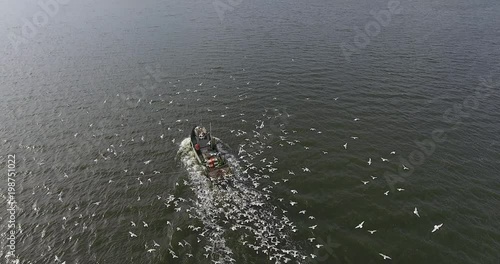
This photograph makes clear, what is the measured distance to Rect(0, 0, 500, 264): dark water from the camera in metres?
29.7

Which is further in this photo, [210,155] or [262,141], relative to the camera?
[262,141]

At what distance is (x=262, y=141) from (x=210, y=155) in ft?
28.4

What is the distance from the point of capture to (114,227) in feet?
105

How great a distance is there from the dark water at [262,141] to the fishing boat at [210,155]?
1761mm

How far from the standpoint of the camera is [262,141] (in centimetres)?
4306

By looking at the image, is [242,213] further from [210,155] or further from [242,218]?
[210,155]

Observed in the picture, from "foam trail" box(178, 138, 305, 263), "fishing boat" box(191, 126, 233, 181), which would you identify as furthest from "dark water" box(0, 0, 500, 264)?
"fishing boat" box(191, 126, 233, 181)

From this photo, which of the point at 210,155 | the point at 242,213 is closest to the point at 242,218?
the point at 242,213

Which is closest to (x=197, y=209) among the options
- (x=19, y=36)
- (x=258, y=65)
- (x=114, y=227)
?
(x=114, y=227)

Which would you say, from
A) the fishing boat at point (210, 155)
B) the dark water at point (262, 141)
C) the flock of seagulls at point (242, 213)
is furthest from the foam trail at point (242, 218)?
the fishing boat at point (210, 155)

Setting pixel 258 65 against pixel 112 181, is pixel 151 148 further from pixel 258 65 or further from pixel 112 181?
pixel 258 65

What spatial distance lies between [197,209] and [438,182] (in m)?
25.8

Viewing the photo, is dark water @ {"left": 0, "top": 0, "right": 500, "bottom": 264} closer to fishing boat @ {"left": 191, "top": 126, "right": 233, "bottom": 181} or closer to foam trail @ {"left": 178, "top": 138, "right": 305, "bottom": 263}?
Answer: foam trail @ {"left": 178, "top": 138, "right": 305, "bottom": 263}

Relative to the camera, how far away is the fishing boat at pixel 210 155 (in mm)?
35562
